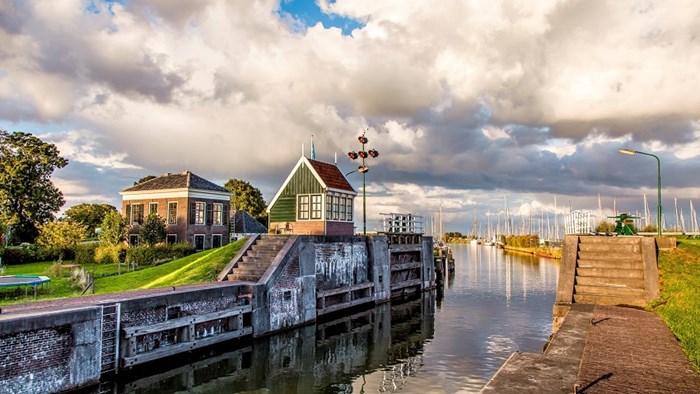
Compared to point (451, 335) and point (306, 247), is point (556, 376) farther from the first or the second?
point (306, 247)

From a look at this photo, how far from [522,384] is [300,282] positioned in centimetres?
1584

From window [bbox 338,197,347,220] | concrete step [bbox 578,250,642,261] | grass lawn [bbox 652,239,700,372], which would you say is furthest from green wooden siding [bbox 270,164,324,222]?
grass lawn [bbox 652,239,700,372]

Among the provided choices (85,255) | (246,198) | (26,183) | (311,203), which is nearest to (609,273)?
(311,203)

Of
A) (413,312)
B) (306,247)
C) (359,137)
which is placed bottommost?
(413,312)

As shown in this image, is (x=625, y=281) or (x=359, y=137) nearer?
(x=625, y=281)

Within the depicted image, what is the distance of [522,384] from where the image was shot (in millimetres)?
9641

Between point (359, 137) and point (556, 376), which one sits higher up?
point (359, 137)

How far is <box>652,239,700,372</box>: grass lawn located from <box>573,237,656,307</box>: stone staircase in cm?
83

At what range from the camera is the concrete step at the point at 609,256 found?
68.7 feet

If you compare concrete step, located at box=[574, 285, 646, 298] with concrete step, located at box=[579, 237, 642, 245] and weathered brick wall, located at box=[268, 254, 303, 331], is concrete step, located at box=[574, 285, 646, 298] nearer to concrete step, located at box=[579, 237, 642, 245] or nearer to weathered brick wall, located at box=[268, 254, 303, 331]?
concrete step, located at box=[579, 237, 642, 245]

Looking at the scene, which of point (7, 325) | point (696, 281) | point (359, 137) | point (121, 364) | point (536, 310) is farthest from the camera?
point (359, 137)

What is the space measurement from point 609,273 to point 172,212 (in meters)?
38.1

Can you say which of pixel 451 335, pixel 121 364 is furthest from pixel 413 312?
pixel 121 364

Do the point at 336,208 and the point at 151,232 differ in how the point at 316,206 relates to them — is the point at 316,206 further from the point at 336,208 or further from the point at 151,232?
the point at 151,232
